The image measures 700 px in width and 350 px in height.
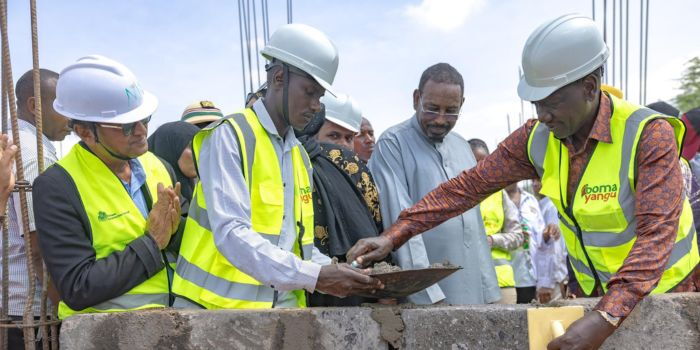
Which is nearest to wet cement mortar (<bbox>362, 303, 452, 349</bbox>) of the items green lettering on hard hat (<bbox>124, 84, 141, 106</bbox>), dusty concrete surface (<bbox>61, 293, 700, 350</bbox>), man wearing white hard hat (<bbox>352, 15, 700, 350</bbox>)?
dusty concrete surface (<bbox>61, 293, 700, 350</bbox>)

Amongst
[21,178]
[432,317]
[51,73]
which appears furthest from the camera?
[51,73]

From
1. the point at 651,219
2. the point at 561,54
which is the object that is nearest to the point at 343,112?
the point at 561,54

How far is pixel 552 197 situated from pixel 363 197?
3.36ft

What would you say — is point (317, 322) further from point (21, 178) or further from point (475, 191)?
point (21, 178)

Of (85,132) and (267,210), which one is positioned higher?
(85,132)

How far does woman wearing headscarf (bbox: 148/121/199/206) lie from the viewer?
4387 mm

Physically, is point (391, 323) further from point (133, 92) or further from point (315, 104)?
point (133, 92)

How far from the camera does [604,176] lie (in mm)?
2951

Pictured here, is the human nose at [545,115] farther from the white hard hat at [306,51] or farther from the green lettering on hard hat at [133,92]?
the green lettering on hard hat at [133,92]

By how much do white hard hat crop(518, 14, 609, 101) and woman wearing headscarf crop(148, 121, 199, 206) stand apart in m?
2.20

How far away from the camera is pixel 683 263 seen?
9.82 feet

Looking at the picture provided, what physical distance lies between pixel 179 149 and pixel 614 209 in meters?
2.71

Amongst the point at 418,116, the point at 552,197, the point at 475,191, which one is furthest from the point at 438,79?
the point at 552,197

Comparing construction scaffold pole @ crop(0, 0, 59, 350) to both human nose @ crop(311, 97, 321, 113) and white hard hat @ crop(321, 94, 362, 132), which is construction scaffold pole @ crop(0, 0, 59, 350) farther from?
white hard hat @ crop(321, 94, 362, 132)
